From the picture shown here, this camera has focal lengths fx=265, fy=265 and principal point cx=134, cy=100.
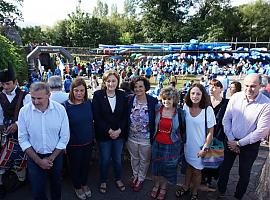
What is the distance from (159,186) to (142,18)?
48.0 meters

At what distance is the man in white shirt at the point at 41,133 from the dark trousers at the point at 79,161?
45 cm

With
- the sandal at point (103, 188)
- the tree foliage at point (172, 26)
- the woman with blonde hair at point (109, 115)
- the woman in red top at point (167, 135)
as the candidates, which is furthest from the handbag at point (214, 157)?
the tree foliage at point (172, 26)

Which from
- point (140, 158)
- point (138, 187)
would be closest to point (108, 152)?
point (140, 158)

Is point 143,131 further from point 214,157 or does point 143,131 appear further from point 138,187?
Answer: point 214,157

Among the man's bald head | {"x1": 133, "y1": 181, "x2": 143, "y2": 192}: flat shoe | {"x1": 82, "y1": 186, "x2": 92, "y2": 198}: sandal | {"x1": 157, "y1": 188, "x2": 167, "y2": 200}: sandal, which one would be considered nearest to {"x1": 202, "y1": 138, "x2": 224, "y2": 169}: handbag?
{"x1": 157, "y1": 188, "x2": 167, "y2": 200}: sandal

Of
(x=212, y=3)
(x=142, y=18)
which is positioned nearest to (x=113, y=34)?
(x=142, y=18)

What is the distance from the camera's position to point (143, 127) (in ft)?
12.2

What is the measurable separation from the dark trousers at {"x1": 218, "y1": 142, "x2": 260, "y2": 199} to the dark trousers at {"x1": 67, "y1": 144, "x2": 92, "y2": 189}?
1.87 metres

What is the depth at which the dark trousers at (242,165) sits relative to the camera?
133 inches

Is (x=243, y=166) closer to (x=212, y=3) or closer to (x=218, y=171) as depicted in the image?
(x=218, y=171)

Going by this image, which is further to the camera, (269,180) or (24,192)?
(24,192)

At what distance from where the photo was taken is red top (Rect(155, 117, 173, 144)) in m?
3.55

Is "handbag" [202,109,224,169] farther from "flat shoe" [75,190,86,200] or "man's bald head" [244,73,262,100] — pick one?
"flat shoe" [75,190,86,200]

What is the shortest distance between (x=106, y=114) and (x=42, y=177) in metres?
1.14
